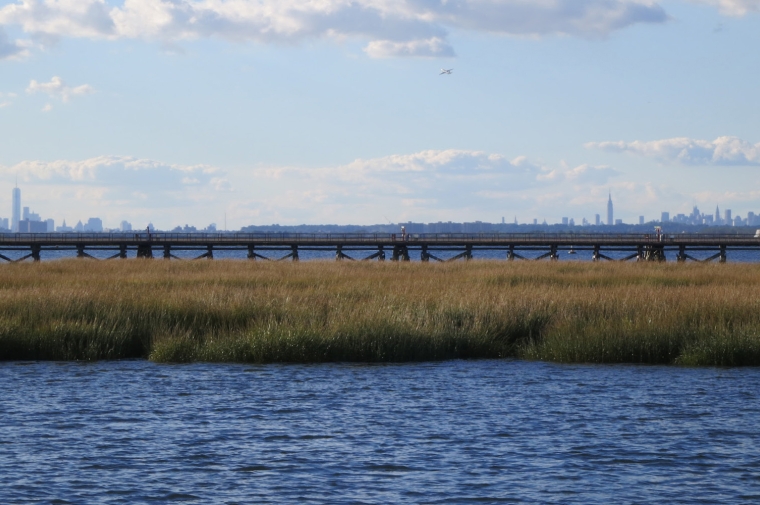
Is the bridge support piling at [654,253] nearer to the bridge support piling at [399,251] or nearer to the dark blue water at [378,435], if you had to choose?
the bridge support piling at [399,251]

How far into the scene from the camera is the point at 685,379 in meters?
22.6

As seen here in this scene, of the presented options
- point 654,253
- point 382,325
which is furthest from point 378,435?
point 654,253

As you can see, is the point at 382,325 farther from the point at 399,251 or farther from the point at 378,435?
the point at 399,251

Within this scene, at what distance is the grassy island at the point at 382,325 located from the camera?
25188mm

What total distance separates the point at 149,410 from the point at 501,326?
11188 millimetres

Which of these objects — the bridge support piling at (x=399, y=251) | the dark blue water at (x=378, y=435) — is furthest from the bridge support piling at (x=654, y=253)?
the dark blue water at (x=378, y=435)

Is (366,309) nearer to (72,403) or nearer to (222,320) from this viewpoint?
(222,320)

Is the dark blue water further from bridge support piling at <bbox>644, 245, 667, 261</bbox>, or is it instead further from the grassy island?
bridge support piling at <bbox>644, 245, 667, 261</bbox>

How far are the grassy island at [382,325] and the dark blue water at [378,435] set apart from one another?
1.16 metres

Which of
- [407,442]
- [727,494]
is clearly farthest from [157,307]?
[727,494]

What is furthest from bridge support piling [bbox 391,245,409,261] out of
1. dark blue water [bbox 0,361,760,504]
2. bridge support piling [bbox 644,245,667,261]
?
dark blue water [bbox 0,361,760,504]

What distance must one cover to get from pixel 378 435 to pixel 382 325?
869cm

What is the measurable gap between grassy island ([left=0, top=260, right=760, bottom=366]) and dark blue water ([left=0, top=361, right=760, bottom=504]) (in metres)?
1.16

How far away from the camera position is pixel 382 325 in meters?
26.0
